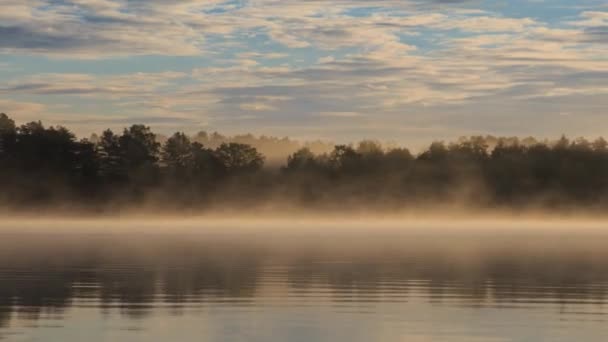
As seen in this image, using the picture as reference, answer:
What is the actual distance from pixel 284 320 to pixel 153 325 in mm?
3243

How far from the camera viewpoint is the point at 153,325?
96.4ft

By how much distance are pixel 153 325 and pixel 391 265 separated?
28782 mm

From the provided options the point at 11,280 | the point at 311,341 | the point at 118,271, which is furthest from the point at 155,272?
the point at 311,341

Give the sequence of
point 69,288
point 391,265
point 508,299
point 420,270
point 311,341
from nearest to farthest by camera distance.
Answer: point 311,341 < point 508,299 < point 69,288 < point 420,270 < point 391,265

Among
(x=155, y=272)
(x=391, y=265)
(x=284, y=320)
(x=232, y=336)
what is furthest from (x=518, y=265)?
(x=232, y=336)

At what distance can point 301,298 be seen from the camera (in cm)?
3741

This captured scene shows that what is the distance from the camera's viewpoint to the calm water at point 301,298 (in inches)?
1115

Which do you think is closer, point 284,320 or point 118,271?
point 284,320

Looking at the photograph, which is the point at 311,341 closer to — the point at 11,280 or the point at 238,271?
the point at 11,280

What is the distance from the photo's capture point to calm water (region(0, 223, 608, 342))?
28.3 metres

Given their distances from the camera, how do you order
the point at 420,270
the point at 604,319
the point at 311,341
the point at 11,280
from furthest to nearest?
the point at 420,270
the point at 11,280
the point at 604,319
the point at 311,341

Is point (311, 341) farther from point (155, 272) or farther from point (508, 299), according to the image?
point (155, 272)

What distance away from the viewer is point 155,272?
49.7m

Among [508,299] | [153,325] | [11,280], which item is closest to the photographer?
[153,325]
